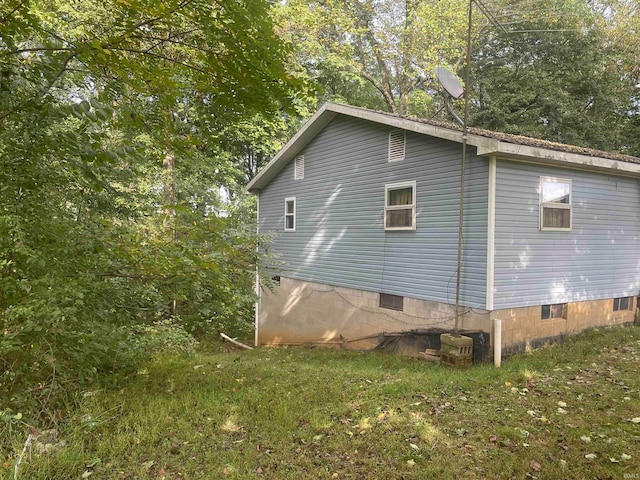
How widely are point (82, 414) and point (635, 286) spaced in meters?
11.8

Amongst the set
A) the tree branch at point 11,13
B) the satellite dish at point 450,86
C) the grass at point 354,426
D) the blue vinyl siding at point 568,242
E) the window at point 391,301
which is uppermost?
the satellite dish at point 450,86

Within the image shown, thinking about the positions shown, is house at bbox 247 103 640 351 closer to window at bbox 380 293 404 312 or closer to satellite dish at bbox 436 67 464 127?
window at bbox 380 293 404 312

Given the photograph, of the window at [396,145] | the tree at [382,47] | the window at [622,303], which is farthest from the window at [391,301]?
the tree at [382,47]

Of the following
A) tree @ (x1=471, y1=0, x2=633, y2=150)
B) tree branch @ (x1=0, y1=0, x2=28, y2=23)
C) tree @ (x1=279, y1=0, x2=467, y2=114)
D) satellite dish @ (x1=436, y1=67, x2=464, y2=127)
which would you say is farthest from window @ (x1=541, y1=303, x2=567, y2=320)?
tree @ (x1=279, y1=0, x2=467, y2=114)

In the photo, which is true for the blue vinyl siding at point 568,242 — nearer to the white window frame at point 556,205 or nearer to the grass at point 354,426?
the white window frame at point 556,205

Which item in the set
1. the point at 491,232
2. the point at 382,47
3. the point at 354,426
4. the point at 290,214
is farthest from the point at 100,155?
the point at 382,47

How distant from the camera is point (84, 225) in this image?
397cm

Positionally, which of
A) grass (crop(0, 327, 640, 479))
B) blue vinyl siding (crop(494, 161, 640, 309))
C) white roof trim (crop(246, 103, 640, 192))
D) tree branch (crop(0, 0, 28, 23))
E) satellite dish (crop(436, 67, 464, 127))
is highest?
satellite dish (crop(436, 67, 464, 127))

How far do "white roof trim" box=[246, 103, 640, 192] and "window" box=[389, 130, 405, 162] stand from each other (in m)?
0.24

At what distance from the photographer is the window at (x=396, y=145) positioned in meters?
9.36

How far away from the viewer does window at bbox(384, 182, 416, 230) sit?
9.09m

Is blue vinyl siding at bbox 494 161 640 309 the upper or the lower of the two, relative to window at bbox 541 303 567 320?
upper

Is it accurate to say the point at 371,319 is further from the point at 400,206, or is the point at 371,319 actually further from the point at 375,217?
the point at 400,206

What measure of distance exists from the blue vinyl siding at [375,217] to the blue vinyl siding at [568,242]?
0.47 metres
